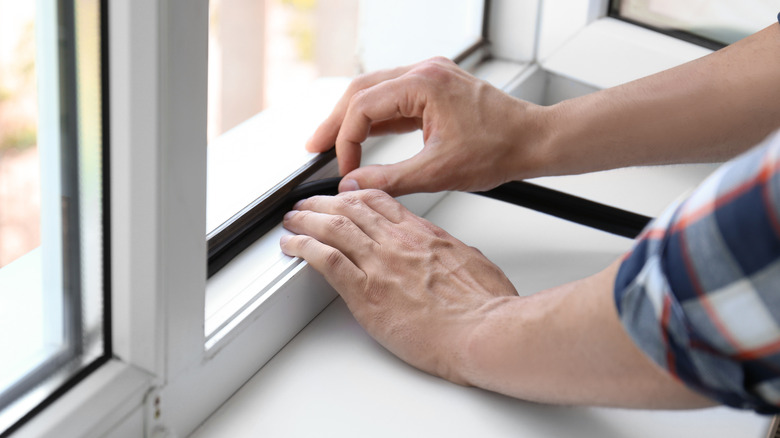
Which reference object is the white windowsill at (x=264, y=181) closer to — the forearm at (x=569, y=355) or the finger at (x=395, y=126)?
the finger at (x=395, y=126)

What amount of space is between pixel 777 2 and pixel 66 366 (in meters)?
1.07

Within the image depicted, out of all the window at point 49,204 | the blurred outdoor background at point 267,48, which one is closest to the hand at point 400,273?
the window at point 49,204

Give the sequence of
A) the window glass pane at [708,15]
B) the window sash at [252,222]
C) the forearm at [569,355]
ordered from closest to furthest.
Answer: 1. the forearm at [569,355]
2. the window sash at [252,222]
3. the window glass pane at [708,15]

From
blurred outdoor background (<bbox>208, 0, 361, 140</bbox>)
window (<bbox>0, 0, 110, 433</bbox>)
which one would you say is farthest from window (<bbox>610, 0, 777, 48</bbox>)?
window (<bbox>0, 0, 110, 433</bbox>)

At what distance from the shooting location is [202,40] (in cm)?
47

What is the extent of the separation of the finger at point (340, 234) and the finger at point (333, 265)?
0.05 ft

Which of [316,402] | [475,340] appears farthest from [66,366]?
[475,340]

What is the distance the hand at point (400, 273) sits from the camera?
66 centimetres

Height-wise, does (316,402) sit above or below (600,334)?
below

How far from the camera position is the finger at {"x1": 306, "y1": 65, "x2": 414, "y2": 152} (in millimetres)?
Answer: 890

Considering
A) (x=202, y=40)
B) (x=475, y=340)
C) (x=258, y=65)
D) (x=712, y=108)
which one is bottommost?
(x=258, y=65)

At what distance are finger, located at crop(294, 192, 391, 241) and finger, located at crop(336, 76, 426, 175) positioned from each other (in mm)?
90

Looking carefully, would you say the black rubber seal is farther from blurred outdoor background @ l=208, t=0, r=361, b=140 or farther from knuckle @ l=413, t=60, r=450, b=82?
blurred outdoor background @ l=208, t=0, r=361, b=140

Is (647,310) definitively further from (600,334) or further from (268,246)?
(268,246)
